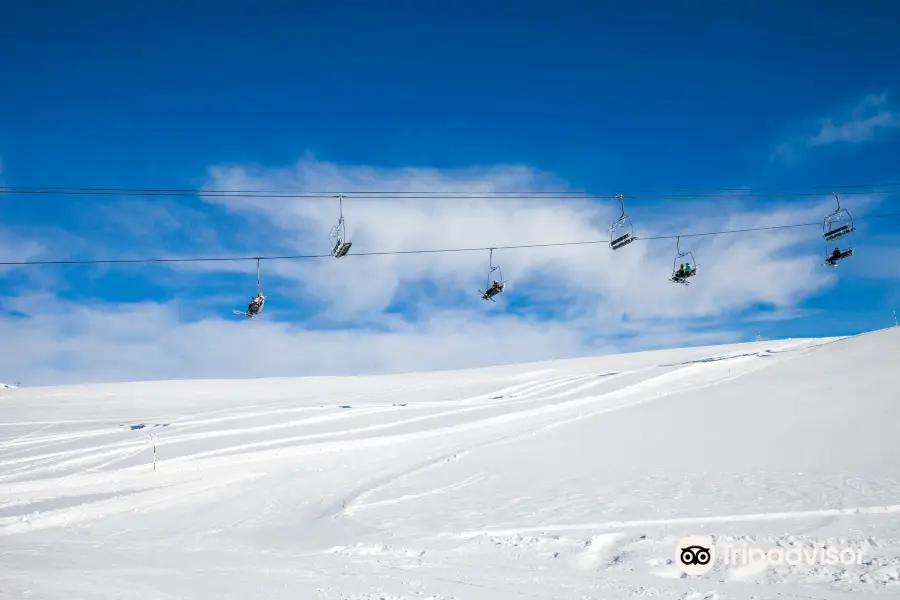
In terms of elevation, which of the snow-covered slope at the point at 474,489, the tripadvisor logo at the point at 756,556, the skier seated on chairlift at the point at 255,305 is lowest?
the tripadvisor logo at the point at 756,556

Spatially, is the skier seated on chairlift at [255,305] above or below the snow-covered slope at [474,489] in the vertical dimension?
above

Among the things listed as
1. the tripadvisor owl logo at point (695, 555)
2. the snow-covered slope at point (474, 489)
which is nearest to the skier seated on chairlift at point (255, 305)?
the snow-covered slope at point (474, 489)

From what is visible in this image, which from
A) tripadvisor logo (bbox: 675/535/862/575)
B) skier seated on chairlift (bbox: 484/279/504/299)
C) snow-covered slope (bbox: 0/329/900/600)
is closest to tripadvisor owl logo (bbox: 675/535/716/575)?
tripadvisor logo (bbox: 675/535/862/575)

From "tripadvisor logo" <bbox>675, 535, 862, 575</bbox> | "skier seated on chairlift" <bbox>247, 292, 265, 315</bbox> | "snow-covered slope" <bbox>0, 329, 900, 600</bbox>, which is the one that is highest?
"skier seated on chairlift" <bbox>247, 292, 265, 315</bbox>

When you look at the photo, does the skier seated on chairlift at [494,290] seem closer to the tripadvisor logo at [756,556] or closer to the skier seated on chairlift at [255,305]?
the skier seated on chairlift at [255,305]

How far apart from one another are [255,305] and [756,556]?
14279mm

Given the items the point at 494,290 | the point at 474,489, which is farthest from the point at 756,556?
the point at 494,290

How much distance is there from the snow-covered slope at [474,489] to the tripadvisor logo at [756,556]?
0.14 metres

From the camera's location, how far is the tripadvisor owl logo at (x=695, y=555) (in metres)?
6.07

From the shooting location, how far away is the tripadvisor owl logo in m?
6.07

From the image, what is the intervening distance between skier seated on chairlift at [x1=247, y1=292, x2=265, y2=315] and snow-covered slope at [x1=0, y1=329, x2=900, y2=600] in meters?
3.75

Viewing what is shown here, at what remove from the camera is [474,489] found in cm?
1130

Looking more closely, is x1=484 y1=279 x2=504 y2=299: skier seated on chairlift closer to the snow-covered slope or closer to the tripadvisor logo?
the snow-covered slope

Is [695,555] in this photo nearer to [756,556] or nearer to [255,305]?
[756,556]
